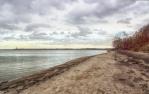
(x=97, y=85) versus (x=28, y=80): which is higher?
(x=97, y=85)

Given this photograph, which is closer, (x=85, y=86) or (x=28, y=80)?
(x=85, y=86)

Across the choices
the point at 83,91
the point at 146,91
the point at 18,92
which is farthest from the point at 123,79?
the point at 18,92

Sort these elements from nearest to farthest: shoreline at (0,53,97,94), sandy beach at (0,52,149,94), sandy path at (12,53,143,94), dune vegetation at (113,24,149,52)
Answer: sandy path at (12,53,143,94) < sandy beach at (0,52,149,94) < shoreline at (0,53,97,94) < dune vegetation at (113,24,149,52)

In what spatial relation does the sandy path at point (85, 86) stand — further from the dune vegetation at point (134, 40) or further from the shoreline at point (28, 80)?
the dune vegetation at point (134, 40)

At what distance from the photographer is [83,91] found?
11.3 m

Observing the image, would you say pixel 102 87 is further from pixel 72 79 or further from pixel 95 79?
pixel 72 79

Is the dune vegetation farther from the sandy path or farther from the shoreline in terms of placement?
the sandy path

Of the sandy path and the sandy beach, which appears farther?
the sandy beach

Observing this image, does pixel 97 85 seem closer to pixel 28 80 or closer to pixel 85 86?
pixel 85 86

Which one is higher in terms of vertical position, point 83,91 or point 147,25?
point 147,25

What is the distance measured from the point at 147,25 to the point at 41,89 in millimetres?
105231

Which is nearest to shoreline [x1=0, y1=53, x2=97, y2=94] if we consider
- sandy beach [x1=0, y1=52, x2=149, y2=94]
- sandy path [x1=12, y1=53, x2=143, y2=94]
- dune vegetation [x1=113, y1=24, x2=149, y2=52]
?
sandy beach [x1=0, y1=52, x2=149, y2=94]

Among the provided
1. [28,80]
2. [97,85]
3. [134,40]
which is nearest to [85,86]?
[97,85]

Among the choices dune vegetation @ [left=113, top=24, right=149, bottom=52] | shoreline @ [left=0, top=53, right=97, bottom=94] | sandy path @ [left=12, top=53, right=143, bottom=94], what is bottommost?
shoreline @ [left=0, top=53, right=97, bottom=94]
